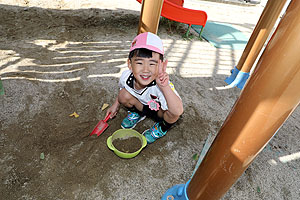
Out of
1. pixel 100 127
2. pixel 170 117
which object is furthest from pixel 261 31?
pixel 100 127

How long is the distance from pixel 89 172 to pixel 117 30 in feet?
10.7

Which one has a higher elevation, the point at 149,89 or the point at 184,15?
the point at 149,89

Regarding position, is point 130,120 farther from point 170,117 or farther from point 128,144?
point 170,117

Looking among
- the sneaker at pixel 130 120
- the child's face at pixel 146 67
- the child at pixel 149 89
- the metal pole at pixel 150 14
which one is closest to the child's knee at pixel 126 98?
the child at pixel 149 89

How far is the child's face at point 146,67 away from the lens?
1675 millimetres

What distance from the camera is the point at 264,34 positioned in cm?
287

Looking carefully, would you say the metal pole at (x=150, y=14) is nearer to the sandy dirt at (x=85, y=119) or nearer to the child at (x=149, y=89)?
the child at (x=149, y=89)

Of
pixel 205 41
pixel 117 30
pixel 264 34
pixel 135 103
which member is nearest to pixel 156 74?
pixel 135 103

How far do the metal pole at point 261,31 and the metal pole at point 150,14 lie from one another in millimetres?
1566

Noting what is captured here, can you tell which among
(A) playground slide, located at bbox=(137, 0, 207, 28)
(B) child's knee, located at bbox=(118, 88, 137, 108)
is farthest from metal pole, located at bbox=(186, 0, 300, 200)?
(A) playground slide, located at bbox=(137, 0, 207, 28)

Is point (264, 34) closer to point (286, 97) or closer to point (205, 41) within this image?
point (205, 41)

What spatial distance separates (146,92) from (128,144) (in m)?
0.51

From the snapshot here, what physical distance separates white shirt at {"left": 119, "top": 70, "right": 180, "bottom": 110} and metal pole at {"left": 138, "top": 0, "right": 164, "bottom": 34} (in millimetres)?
502

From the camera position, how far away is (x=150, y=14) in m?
2.04
